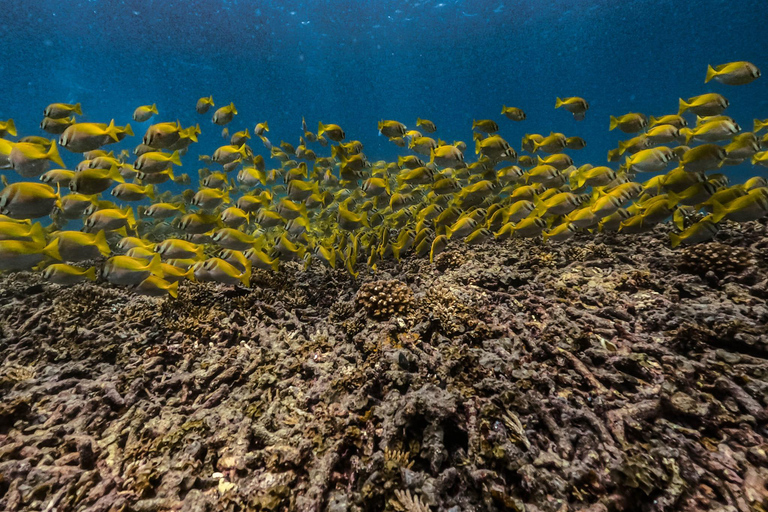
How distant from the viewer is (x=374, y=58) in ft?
275

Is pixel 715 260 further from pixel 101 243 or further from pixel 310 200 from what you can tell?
pixel 101 243

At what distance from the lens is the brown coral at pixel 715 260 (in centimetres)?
372

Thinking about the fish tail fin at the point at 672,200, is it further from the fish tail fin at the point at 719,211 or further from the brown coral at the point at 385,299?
the brown coral at the point at 385,299

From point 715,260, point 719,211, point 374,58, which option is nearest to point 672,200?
point 719,211

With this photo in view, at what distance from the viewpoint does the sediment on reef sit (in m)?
2.04

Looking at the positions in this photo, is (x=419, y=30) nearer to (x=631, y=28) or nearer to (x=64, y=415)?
(x=631, y=28)

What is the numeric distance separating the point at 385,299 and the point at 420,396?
1.80 m

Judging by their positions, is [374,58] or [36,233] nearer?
[36,233]

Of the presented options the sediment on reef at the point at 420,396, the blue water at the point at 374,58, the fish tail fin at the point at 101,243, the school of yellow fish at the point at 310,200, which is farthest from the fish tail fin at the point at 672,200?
the blue water at the point at 374,58

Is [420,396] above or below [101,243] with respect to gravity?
below

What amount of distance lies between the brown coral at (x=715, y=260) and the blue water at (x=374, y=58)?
48.3m

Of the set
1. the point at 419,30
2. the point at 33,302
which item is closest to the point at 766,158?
the point at 33,302

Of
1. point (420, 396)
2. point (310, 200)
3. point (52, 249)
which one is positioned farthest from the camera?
point (310, 200)

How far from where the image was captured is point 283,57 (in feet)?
243
